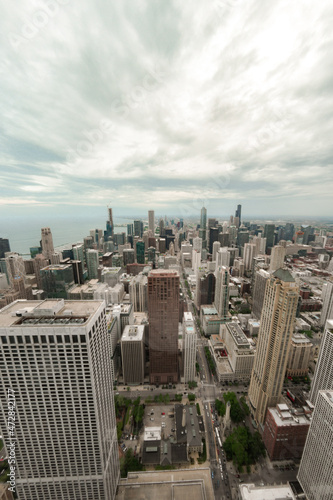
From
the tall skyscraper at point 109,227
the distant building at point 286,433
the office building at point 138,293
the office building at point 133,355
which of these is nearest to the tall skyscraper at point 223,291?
the office building at point 138,293

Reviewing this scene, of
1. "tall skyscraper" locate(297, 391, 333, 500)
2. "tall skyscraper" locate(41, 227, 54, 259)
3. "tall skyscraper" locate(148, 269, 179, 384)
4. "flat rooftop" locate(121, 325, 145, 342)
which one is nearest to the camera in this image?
"tall skyscraper" locate(297, 391, 333, 500)

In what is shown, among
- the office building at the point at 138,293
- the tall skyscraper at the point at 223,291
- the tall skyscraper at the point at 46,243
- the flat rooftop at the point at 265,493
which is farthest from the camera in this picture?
the tall skyscraper at the point at 46,243

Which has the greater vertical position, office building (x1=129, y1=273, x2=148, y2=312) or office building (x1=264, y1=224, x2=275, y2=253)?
office building (x1=264, y1=224, x2=275, y2=253)

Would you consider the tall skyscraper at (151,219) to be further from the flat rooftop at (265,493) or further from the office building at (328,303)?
the flat rooftop at (265,493)

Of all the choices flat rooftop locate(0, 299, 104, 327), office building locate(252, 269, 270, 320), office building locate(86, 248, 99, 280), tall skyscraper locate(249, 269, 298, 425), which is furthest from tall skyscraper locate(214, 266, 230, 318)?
office building locate(86, 248, 99, 280)

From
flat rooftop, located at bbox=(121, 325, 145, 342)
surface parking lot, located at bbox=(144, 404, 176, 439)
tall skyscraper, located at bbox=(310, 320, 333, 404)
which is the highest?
tall skyscraper, located at bbox=(310, 320, 333, 404)

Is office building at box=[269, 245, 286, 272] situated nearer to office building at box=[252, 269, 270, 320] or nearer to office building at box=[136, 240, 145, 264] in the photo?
office building at box=[252, 269, 270, 320]

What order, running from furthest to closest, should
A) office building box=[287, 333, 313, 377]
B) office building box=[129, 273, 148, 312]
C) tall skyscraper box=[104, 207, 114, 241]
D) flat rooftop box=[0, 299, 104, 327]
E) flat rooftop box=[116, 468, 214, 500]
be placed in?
1. tall skyscraper box=[104, 207, 114, 241]
2. office building box=[129, 273, 148, 312]
3. office building box=[287, 333, 313, 377]
4. flat rooftop box=[116, 468, 214, 500]
5. flat rooftop box=[0, 299, 104, 327]
